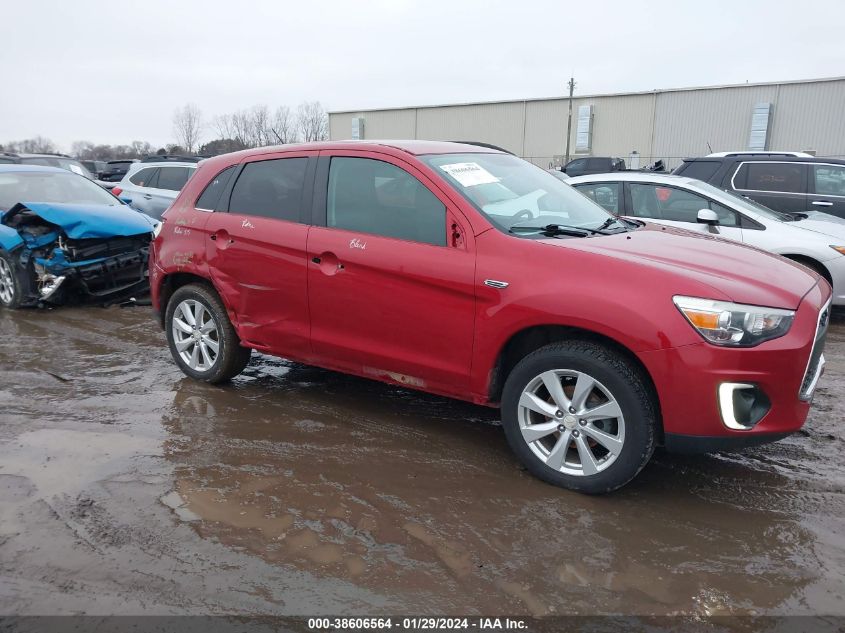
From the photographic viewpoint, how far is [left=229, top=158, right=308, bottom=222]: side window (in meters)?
4.59

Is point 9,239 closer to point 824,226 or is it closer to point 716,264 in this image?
point 716,264

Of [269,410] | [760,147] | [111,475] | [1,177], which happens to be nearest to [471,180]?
[269,410]

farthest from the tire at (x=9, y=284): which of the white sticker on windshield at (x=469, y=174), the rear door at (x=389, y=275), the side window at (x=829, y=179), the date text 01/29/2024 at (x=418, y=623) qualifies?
the side window at (x=829, y=179)

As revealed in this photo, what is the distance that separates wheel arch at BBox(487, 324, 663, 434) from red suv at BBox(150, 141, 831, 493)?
0.04ft

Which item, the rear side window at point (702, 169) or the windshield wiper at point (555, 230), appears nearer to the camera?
the windshield wiper at point (555, 230)

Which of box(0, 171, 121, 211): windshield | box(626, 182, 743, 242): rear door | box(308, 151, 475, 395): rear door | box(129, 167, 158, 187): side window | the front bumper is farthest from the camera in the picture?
box(129, 167, 158, 187): side window

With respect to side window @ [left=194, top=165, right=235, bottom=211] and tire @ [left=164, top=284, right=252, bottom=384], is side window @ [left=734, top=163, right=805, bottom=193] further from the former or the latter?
tire @ [left=164, top=284, right=252, bottom=384]

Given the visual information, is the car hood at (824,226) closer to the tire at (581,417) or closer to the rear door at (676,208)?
the rear door at (676,208)

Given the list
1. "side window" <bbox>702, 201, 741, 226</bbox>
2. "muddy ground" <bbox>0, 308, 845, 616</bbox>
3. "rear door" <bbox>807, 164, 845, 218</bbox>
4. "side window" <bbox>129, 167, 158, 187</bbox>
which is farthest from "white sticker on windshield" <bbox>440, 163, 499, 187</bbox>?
"side window" <bbox>129, 167, 158, 187</bbox>

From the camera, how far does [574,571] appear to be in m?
2.88

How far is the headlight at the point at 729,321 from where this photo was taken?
3.11 m

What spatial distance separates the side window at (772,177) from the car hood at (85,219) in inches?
305

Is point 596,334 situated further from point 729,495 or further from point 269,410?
point 269,410

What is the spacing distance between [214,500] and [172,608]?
2.80ft
